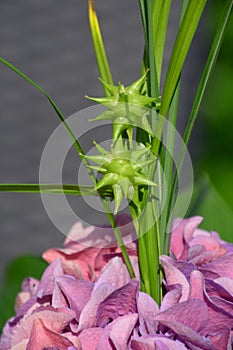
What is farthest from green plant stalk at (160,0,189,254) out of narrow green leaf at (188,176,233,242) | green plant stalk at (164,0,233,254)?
narrow green leaf at (188,176,233,242)

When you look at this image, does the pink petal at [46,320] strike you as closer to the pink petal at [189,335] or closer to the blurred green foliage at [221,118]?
the pink petal at [189,335]

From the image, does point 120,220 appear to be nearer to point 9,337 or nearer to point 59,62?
point 9,337

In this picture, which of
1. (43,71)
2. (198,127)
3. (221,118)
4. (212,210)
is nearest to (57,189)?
(212,210)

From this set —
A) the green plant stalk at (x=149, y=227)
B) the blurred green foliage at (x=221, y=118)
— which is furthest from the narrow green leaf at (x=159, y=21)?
the blurred green foliage at (x=221, y=118)

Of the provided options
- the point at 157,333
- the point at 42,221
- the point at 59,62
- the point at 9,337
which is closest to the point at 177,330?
the point at 157,333

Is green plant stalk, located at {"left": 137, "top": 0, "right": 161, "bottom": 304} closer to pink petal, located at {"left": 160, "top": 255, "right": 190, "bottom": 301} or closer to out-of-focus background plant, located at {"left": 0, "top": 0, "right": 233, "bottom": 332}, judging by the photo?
pink petal, located at {"left": 160, "top": 255, "right": 190, "bottom": 301}
